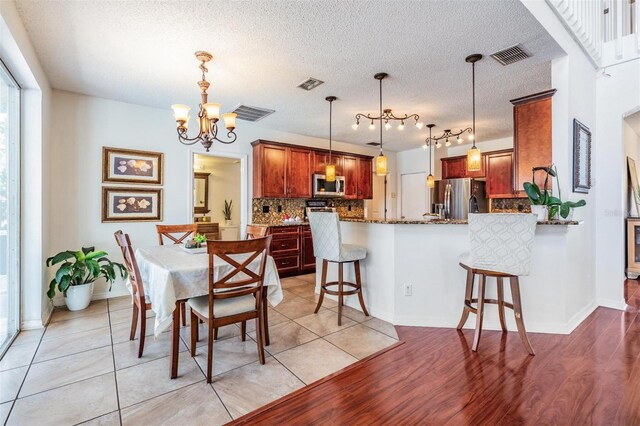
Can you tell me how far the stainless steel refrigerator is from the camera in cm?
602

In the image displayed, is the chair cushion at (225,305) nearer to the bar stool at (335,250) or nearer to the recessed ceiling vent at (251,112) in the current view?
the bar stool at (335,250)

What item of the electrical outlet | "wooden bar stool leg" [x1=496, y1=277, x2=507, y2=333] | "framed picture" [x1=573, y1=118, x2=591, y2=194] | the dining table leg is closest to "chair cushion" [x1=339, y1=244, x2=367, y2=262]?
the electrical outlet

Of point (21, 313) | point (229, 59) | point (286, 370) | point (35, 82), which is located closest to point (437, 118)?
point (229, 59)

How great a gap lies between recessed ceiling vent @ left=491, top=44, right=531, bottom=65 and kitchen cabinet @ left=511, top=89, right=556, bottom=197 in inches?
15.0

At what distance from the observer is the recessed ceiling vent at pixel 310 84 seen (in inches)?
132

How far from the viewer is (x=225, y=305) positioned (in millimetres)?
2117

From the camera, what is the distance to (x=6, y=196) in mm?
2607

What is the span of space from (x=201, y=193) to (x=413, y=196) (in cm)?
510

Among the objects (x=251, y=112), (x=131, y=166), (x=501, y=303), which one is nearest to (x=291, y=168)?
(x=251, y=112)

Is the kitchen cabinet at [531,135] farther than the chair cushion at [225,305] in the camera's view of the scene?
Yes

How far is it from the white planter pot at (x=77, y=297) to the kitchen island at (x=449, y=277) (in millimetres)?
3231

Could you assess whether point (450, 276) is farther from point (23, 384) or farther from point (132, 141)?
point (132, 141)

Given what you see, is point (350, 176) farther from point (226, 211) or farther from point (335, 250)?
point (335, 250)

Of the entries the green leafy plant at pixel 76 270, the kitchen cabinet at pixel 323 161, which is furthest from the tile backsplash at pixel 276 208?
the green leafy plant at pixel 76 270
